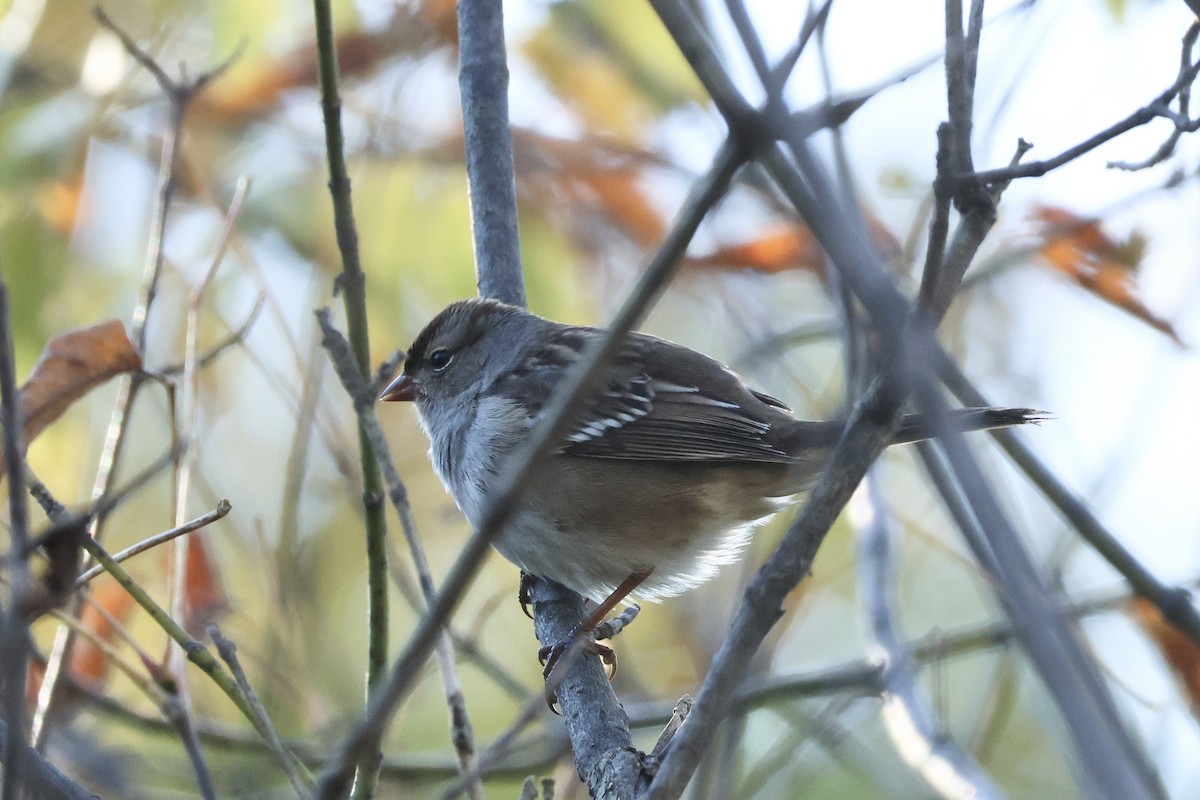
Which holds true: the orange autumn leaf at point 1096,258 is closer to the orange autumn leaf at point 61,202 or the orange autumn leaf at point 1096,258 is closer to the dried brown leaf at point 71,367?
the dried brown leaf at point 71,367

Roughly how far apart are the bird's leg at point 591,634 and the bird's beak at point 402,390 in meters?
1.29

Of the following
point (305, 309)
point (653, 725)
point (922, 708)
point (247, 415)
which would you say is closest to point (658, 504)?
point (653, 725)

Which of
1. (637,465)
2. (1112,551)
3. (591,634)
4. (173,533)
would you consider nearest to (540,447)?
(173,533)

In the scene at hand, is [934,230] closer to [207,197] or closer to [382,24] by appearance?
[382,24]

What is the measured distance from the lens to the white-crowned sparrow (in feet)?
11.5

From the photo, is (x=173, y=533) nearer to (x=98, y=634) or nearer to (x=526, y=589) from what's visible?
(x=98, y=634)

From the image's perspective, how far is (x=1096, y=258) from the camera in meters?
3.14

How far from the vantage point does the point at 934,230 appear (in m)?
1.52

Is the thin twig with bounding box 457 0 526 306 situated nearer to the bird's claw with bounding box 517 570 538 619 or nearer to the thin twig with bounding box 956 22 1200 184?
the bird's claw with bounding box 517 570 538 619

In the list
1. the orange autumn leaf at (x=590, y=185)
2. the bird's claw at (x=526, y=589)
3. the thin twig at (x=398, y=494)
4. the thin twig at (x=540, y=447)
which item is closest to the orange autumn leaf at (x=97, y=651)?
the bird's claw at (x=526, y=589)

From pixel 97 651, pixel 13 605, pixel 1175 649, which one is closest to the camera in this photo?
pixel 13 605

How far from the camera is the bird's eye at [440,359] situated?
427 cm

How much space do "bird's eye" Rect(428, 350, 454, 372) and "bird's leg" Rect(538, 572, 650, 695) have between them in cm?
121

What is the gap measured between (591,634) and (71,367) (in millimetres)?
1644
